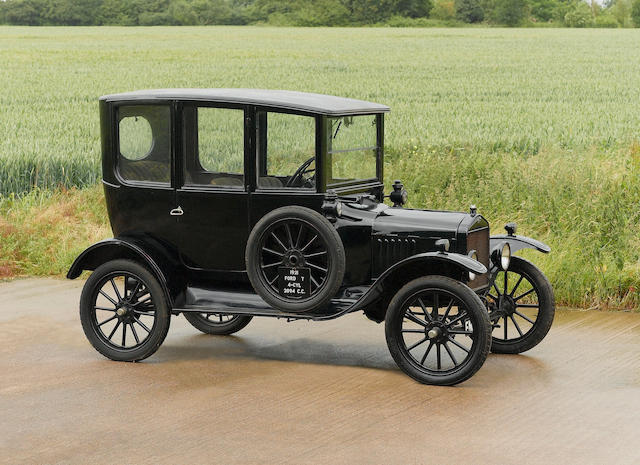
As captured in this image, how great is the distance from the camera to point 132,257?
7516mm

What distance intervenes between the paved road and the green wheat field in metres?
2.17

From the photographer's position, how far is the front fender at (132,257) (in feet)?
23.9

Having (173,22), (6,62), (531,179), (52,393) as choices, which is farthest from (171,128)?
(173,22)

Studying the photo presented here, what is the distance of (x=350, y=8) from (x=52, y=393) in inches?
2351

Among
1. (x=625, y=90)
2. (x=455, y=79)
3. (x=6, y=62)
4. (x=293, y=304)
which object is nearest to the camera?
(x=293, y=304)

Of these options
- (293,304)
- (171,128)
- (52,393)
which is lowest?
(52,393)

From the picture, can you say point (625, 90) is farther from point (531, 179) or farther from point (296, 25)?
point (296, 25)

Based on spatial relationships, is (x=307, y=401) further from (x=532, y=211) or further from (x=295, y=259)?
(x=532, y=211)

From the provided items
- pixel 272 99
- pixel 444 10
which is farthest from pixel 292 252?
pixel 444 10

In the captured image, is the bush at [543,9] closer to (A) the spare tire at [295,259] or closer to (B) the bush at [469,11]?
(B) the bush at [469,11]

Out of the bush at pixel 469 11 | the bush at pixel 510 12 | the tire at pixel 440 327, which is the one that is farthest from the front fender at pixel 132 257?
the bush at pixel 469 11

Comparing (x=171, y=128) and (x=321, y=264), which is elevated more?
(x=171, y=128)

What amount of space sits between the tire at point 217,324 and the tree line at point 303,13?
1912 inches

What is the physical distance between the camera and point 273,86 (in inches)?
1093
